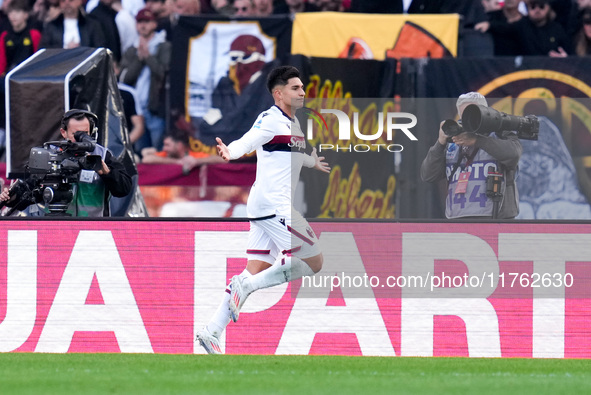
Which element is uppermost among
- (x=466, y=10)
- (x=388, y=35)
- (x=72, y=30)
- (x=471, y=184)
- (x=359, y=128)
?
(x=466, y=10)

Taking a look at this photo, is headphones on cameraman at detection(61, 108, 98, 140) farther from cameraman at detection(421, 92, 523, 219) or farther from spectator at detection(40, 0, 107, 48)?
spectator at detection(40, 0, 107, 48)

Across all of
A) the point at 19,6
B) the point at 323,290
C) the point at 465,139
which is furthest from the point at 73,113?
the point at 19,6

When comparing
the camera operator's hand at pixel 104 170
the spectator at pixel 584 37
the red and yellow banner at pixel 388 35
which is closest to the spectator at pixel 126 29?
the red and yellow banner at pixel 388 35

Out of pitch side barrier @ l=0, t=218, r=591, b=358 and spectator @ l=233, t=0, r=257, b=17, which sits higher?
spectator @ l=233, t=0, r=257, b=17

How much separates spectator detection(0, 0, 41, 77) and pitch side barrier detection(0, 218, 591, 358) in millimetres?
4970

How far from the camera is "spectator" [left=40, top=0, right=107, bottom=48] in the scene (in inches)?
517

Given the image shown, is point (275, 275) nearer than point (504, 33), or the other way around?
point (275, 275)

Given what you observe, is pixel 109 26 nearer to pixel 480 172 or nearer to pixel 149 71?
pixel 149 71

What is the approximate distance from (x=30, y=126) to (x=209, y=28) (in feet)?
10.0

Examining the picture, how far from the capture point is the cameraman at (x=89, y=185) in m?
9.20

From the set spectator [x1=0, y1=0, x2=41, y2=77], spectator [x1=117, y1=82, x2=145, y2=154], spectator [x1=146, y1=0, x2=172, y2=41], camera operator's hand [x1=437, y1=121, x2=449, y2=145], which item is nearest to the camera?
camera operator's hand [x1=437, y1=121, x2=449, y2=145]

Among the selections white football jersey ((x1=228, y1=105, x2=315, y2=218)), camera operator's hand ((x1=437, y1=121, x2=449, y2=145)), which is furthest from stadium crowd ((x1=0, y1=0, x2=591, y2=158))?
white football jersey ((x1=228, y1=105, x2=315, y2=218))

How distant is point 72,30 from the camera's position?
518 inches

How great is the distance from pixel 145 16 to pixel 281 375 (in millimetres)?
7173
